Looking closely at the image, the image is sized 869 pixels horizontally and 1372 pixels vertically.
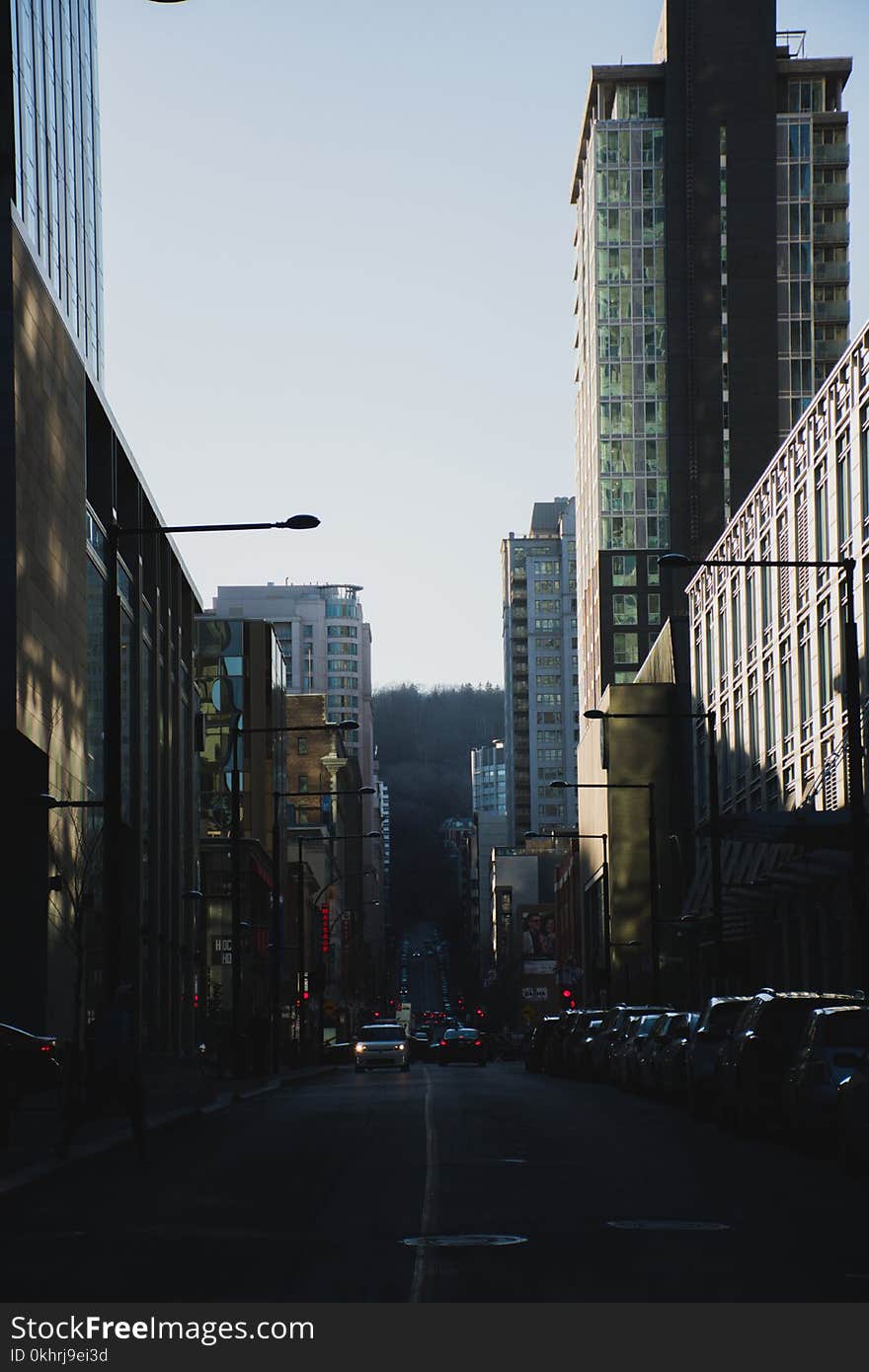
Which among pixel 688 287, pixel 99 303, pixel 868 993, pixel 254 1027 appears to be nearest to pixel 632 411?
pixel 688 287

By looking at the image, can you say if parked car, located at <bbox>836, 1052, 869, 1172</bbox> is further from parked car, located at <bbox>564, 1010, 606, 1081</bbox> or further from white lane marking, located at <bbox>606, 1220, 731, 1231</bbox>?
parked car, located at <bbox>564, 1010, 606, 1081</bbox>

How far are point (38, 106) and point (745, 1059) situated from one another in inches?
1829

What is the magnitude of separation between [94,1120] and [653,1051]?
11959 millimetres

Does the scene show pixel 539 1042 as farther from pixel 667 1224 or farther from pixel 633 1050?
pixel 667 1224

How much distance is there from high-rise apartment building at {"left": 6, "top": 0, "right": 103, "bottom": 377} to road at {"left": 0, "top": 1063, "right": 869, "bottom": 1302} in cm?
3532

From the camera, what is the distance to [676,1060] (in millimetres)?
34656

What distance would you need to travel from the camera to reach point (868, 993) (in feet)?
97.0

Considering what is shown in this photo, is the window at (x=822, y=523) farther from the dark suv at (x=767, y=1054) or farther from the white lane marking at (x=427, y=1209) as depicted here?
the dark suv at (x=767, y=1054)

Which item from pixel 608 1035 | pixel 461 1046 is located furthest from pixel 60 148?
pixel 461 1046

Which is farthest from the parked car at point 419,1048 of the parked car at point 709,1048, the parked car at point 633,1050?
the parked car at point 709,1048

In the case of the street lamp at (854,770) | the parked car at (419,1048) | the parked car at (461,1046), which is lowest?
the parked car at (419,1048)

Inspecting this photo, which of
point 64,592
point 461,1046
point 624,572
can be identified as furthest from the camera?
point 624,572

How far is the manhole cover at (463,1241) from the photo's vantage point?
1318cm

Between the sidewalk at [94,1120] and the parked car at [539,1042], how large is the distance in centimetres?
823
